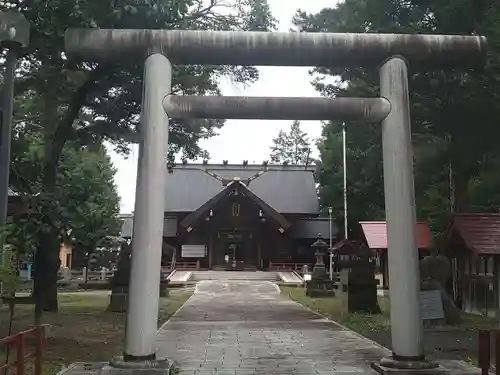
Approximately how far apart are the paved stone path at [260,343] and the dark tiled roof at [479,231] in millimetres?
4812

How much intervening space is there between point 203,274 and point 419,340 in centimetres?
3232

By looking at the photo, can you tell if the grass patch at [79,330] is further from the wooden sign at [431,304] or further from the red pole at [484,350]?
the wooden sign at [431,304]

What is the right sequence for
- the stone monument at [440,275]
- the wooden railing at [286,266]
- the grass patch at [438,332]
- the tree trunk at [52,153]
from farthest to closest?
1. the wooden railing at [286,266]
2. the tree trunk at [52,153]
3. the stone monument at [440,275]
4. the grass patch at [438,332]

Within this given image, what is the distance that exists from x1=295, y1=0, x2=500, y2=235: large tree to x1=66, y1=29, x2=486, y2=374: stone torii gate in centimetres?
88

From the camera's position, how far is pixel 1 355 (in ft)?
31.9

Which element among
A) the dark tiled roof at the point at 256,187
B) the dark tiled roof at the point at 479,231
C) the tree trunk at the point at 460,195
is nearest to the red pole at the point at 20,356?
the dark tiled roof at the point at 479,231

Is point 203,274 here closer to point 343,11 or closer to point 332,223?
point 332,223

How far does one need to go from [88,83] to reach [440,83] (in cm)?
957

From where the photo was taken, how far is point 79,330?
14.2 metres

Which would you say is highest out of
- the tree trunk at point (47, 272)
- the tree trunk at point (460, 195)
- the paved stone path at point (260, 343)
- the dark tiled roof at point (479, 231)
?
the tree trunk at point (460, 195)

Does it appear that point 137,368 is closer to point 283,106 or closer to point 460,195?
point 283,106

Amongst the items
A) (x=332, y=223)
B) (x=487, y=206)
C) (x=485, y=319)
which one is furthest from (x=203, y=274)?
(x=485, y=319)

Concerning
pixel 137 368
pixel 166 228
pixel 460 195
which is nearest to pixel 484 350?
pixel 137 368

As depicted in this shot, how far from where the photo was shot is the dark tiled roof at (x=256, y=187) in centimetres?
4697
